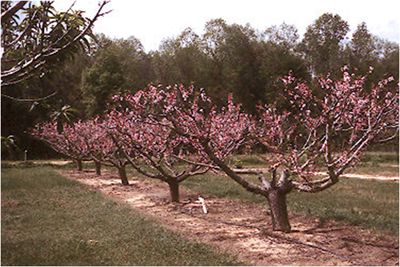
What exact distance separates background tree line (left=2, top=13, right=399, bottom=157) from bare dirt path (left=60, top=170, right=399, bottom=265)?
124 inches

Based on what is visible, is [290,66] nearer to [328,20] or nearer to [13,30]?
[328,20]

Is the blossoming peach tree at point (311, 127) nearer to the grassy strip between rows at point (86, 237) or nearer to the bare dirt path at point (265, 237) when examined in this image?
the bare dirt path at point (265, 237)

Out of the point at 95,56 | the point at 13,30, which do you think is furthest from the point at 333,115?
the point at 13,30

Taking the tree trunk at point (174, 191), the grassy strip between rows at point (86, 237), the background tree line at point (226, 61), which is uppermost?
the background tree line at point (226, 61)

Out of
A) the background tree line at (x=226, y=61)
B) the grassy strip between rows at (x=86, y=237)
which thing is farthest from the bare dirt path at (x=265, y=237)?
the background tree line at (x=226, y=61)

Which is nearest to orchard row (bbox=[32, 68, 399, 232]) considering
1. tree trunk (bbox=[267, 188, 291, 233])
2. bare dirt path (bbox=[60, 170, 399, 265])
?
tree trunk (bbox=[267, 188, 291, 233])

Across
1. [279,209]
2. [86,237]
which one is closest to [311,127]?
[279,209]

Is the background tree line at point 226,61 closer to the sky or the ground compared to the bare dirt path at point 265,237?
closer to the sky

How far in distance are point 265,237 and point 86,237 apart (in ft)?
11.5

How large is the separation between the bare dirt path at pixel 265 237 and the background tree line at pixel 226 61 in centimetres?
314

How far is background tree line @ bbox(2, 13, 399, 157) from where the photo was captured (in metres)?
6.59

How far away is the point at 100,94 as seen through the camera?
820 cm

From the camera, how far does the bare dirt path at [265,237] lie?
584 cm

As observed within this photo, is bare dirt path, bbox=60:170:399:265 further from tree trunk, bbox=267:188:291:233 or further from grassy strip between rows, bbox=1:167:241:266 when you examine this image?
grassy strip between rows, bbox=1:167:241:266
